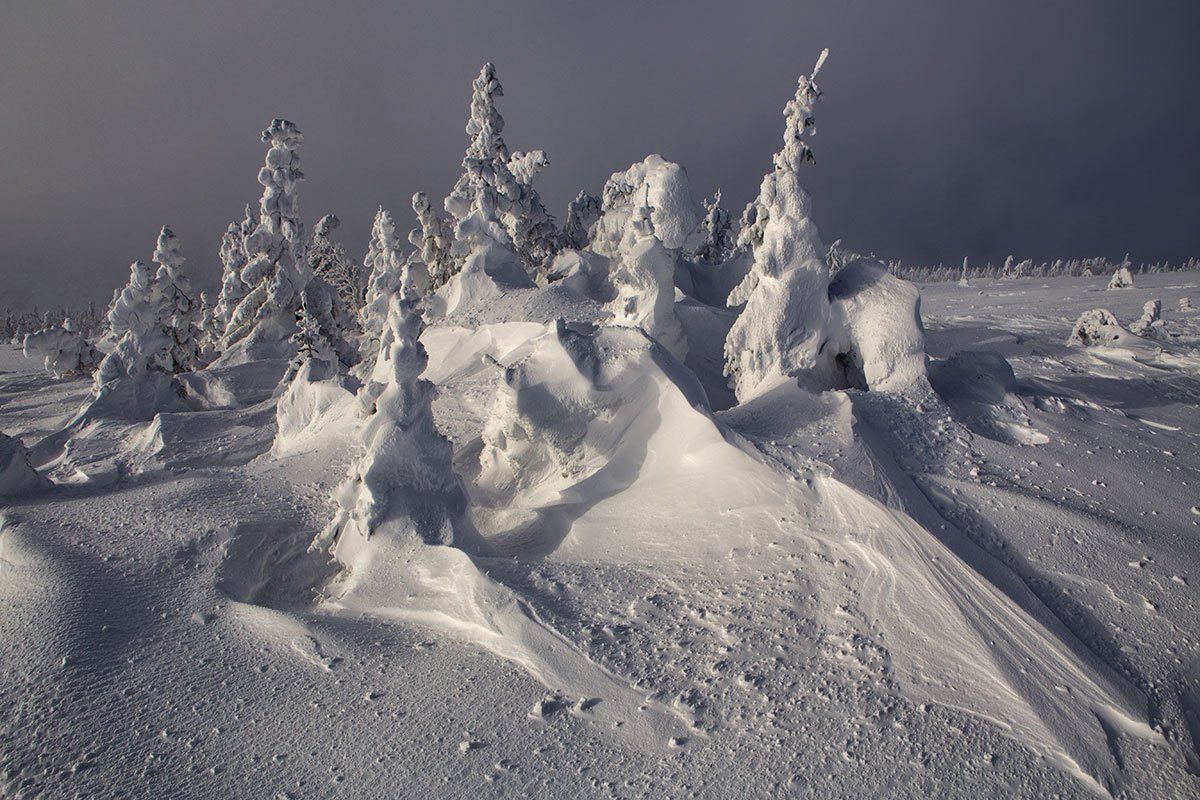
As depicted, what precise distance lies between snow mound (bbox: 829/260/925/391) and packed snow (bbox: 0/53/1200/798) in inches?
2.3

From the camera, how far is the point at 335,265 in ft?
117

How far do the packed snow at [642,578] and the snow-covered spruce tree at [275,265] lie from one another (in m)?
9.63

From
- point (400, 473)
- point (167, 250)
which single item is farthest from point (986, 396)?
point (167, 250)

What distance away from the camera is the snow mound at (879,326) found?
31.3 ft

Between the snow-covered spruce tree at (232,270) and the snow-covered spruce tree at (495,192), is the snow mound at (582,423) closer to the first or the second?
the snow-covered spruce tree at (495,192)

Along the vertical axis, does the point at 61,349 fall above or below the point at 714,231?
below

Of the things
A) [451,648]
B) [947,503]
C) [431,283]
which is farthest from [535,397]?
[431,283]

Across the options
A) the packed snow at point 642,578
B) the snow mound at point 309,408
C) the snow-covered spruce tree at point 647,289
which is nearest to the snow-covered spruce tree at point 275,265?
the packed snow at point 642,578

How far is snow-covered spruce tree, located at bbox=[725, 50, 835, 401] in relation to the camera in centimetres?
1091

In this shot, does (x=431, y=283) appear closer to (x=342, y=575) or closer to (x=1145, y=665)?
(x=342, y=575)

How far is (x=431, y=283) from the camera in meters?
22.6

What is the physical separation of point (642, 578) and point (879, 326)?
22.1 ft

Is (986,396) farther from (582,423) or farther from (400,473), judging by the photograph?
(400,473)

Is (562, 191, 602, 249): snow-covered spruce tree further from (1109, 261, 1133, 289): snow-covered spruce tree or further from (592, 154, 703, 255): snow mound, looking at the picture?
(1109, 261, 1133, 289): snow-covered spruce tree
